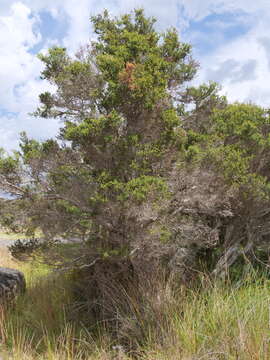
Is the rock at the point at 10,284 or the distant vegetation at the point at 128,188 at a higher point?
the distant vegetation at the point at 128,188

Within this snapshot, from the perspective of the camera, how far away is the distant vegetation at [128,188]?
5.18m

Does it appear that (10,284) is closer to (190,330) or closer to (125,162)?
(125,162)

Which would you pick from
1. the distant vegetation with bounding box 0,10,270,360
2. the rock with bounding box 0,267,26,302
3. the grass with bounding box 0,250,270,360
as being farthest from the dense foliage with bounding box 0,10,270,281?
the rock with bounding box 0,267,26,302

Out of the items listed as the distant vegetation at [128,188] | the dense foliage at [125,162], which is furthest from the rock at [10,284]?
the dense foliage at [125,162]

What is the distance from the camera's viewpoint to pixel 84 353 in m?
5.32

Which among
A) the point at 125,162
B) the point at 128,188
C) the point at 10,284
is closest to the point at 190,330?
the point at 128,188

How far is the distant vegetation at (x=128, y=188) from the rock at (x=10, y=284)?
5.02 feet

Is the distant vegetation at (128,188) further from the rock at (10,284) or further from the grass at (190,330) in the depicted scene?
the rock at (10,284)

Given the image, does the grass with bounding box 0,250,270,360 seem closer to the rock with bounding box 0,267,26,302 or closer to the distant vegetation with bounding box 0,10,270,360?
the distant vegetation with bounding box 0,10,270,360

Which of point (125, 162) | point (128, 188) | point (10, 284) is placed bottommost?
point (10, 284)

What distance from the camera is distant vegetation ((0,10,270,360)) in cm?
518

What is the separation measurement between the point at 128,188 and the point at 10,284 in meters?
4.91

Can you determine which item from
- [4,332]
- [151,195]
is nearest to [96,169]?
[151,195]

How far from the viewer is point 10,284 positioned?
845cm
